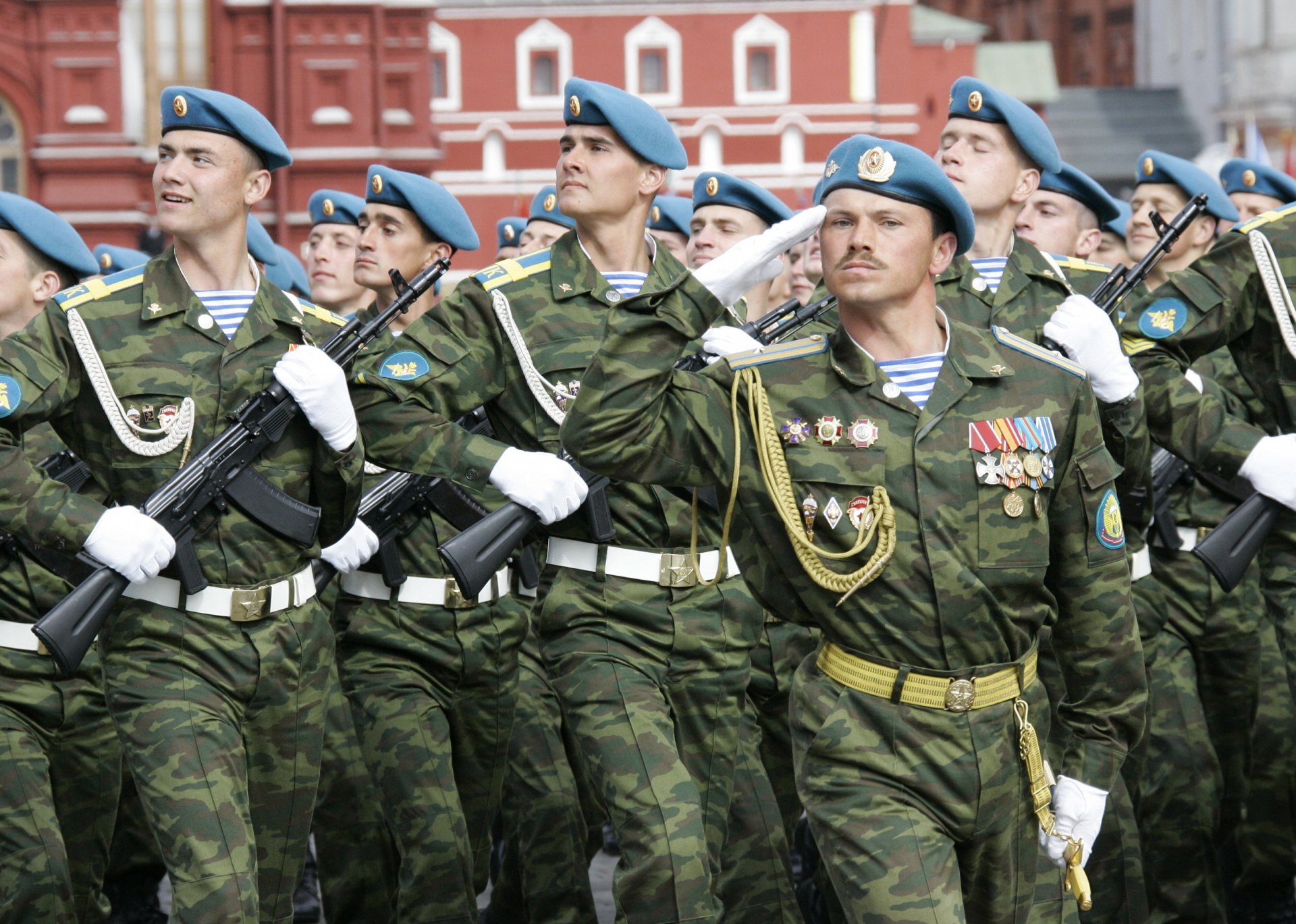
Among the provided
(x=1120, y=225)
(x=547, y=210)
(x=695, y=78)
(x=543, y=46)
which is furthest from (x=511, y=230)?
(x=543, y=46)

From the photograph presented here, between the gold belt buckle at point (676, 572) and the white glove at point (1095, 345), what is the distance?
107cm

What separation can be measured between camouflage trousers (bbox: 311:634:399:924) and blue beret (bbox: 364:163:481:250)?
1.43 m

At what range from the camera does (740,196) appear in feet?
25.8

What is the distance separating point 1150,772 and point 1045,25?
48.8 metres

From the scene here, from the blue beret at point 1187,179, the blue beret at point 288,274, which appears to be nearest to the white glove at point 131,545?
the blue beret at point 288,274

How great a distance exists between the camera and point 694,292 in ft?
13.8

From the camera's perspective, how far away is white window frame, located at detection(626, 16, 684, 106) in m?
40.2

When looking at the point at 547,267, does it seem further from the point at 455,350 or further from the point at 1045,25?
the point at 1045,25

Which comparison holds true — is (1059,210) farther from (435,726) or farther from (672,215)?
(435,726)

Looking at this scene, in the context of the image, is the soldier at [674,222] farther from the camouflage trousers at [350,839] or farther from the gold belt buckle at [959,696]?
the gold belt buckle at [959,696]

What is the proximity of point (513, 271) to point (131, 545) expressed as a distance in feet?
4.19

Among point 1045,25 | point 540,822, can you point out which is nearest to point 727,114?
point 1045,25

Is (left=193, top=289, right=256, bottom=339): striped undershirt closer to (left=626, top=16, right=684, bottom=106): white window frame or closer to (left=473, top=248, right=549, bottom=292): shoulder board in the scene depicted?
(left=473, top=248, right=549, bottom=292): shoulder board

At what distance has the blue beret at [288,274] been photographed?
835 centimetres
